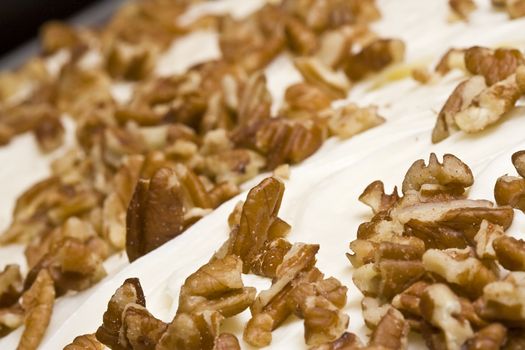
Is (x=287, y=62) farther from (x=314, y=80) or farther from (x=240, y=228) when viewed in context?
(x=240, y=228)

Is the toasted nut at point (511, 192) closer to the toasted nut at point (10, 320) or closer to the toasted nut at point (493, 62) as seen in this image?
the toasted nut at point (493, 62)

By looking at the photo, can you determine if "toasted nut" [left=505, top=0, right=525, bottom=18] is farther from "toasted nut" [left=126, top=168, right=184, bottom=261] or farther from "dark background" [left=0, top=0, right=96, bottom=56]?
"dark background" [left=0, top=0, right=96, bottom=56]

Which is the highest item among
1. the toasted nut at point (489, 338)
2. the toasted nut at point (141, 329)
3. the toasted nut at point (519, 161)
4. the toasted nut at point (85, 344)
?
the toasted nut at point (141, 329)

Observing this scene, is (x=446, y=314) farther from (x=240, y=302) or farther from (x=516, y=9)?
(x=516, y=9)

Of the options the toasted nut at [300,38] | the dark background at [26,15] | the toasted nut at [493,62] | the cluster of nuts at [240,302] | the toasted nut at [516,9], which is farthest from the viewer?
→ the dark background at [26,15]

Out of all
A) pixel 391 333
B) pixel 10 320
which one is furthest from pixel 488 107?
pixel 10 320

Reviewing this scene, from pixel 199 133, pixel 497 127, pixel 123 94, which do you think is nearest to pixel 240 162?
pixel 199 133

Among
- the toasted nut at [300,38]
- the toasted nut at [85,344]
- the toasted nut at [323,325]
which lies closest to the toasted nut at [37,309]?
the toasted nut at [85,344]
